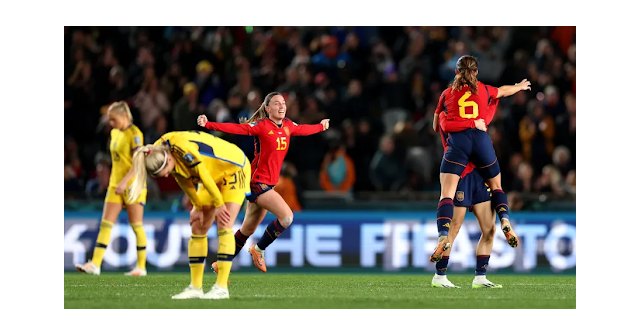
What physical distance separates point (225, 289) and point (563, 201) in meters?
8.02

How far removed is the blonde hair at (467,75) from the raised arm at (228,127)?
2273 millimetres

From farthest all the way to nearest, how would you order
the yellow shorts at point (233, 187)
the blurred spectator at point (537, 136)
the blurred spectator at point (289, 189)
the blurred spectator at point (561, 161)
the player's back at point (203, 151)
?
the blurred spectator at point (537, 136)
the blurred spectator at point (561, 161)
the blurred spectator at point (289, 189)
the yellow shorts at point (233, 187)
the player's back at point (203, 151)

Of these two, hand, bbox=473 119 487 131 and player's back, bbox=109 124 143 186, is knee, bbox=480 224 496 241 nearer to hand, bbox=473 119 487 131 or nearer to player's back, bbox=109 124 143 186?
hand, bbox=473 119 487 131

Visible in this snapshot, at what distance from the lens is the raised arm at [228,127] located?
1379cm

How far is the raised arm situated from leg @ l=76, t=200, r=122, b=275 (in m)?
2.82

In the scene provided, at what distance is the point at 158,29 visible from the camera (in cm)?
2294

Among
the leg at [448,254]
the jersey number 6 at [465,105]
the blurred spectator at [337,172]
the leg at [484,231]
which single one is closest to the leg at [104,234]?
the leg at [448,254]

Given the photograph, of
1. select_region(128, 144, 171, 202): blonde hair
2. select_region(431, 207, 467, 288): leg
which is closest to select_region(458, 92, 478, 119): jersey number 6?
select_region(431, 207, 467, 288): leg

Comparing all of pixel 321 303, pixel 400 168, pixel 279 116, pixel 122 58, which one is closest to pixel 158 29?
pixel 122 58

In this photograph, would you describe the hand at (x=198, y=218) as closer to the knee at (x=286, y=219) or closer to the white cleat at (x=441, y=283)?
the knee at (x=286, y=219)

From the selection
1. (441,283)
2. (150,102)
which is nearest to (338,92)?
(150,102)

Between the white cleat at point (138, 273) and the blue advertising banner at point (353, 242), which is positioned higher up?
the blue advertising banner at point (353, 242)

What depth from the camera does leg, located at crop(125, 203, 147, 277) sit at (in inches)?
645

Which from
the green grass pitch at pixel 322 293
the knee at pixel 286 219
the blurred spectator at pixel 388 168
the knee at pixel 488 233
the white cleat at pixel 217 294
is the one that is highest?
the blurred spectator at pixel 388 168
